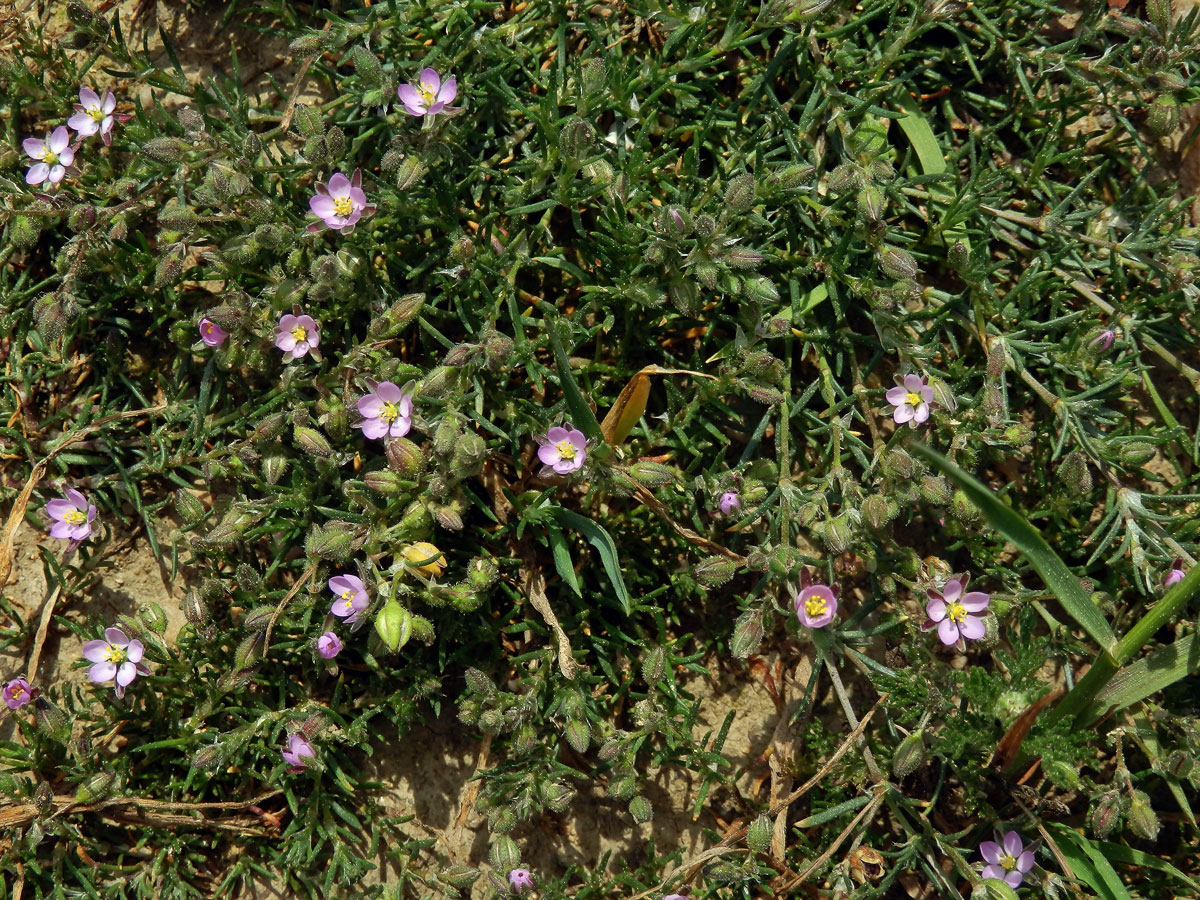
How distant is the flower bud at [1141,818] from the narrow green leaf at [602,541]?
175 centimetres

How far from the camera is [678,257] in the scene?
127 inches

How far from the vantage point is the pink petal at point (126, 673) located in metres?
3.28

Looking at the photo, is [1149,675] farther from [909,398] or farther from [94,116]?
[94,116]

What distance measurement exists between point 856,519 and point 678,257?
1018 millimetres

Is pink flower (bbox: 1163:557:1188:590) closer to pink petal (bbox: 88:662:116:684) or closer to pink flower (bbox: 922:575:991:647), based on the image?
pink flower (bbox: 922:575:991:647)

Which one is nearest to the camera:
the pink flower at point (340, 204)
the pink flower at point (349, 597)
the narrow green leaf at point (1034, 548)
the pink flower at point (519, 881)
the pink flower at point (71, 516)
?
the narrow green leaf at point (1034, 548)

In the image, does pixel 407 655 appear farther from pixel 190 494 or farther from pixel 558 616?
pixel 190 494

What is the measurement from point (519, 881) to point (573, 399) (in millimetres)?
1536

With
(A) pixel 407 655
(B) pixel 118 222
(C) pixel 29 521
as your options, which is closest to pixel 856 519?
(A) pixel 407 655

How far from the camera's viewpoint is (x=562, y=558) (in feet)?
10.6

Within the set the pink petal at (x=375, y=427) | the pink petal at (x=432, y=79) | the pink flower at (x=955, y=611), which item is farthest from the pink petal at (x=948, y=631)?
the pink petal at (x=432, y=79)

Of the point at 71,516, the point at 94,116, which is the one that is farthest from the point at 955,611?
the point at 94,116

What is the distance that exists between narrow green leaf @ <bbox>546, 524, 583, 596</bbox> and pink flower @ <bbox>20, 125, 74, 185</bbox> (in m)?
2.16

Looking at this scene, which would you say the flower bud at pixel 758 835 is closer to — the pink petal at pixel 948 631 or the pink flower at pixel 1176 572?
the pink petal at pixel 948 631
